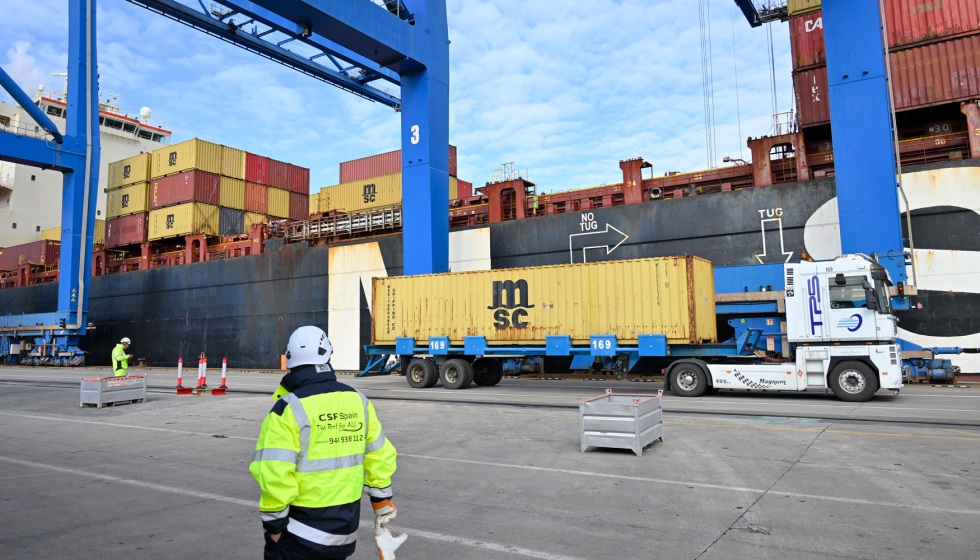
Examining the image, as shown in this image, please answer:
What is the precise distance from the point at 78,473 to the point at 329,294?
2124cm

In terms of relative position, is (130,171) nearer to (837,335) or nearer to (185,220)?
(185,220)

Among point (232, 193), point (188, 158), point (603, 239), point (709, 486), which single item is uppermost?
point (188, 158)

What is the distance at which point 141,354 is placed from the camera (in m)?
36.2

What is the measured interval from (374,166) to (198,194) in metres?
10.5

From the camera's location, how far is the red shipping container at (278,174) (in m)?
39.4

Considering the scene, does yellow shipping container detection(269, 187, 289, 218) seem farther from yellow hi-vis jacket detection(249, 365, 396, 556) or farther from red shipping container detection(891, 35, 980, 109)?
yellow hi-vis jacket detection(249, 365, 396, 556)

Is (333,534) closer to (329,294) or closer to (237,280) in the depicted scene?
(329,294)

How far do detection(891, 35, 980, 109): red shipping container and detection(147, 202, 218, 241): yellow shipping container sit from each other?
33.9 metres

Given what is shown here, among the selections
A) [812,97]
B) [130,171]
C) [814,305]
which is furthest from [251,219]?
[814,305]

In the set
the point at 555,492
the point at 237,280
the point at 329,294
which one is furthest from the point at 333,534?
the point at 237,280

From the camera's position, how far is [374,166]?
3438 cm

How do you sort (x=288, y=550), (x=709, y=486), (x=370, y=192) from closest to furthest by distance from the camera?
(x=288, y=550) < (x=709, y=486) < (x=370, y=192)

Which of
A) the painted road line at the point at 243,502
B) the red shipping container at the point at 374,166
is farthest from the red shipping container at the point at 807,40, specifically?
the painted road line at the point at 243,502

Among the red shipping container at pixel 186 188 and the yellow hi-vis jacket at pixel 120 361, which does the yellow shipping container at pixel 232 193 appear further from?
the yellow hi-vis jacket at pixel 120 361
